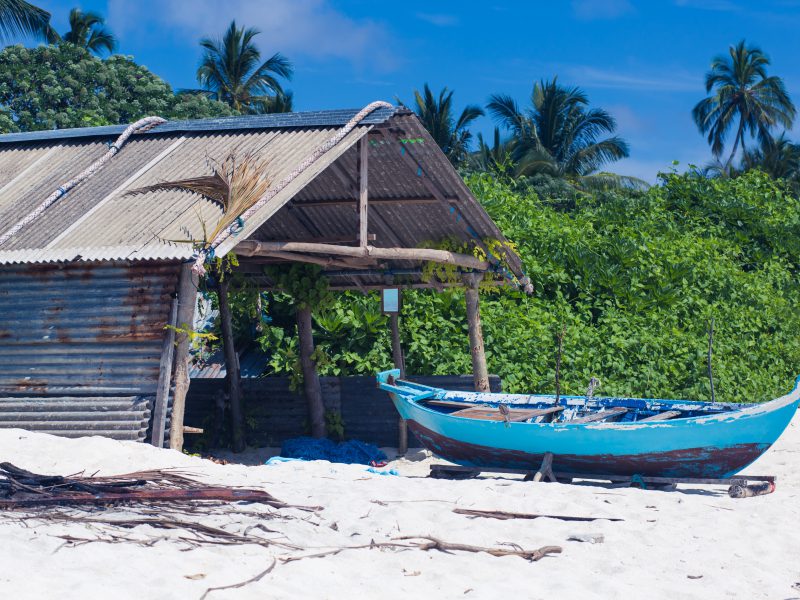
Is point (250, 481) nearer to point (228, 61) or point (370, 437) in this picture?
point (370, 437)

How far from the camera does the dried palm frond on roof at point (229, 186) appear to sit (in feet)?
28.3

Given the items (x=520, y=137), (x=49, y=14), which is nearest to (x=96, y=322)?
(x=49, y=14)

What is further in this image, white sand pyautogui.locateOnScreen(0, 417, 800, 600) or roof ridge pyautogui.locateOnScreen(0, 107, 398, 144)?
roof ridge pyautogui.locateOnScreen(0, 107, 398, 144)

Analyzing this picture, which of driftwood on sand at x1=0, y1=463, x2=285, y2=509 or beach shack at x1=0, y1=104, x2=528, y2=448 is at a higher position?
beach shack at x1=0, y1=104, x2=528, y2=448

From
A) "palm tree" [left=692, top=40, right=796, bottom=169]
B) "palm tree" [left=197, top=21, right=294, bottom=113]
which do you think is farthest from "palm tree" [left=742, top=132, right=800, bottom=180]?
"palm tree" [left=197, top=21, right=294, bottom=113]

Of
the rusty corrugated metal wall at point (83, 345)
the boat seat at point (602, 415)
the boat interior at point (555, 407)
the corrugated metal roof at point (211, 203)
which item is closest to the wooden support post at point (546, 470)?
the boat interior at point (555, 407)

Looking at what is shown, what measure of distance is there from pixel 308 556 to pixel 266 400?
23.9ft

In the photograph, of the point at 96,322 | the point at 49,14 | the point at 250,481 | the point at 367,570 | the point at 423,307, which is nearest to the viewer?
the point at 367,570

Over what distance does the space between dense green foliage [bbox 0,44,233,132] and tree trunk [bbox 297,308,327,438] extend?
40.4ft

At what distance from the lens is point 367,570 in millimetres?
4914

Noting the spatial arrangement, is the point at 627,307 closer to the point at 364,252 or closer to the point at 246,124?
the point at 364,252

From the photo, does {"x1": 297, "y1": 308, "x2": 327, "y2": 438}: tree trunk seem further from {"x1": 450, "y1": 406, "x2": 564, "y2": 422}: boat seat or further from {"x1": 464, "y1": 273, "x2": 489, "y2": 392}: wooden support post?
{"x1": 450, "y1": 406, "x2": 564, "y2": 422}: boat seat

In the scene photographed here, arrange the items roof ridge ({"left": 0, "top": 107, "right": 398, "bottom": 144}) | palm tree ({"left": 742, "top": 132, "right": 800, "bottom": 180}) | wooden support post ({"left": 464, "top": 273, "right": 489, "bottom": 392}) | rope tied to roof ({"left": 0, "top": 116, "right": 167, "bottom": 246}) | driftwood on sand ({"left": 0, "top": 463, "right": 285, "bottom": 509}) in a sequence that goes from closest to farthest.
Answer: driftwood on sand ({"left": 0, "top": 463, "right": 285, "bottom": 509}), rope tied to roof ({"left": 0, "top": 116, "right": 167, "bottom": 246}), roof ridge ({"left": 0, "top": 107, "right": 398, "bottom": 144}), wooden support post ({"left": 464, "top": 273, "right": 489, "bottom": 392}), palm tree ({"left": 742, "top": 132, "right": 800, "bottom": 180})

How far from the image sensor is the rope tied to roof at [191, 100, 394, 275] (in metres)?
8.20
